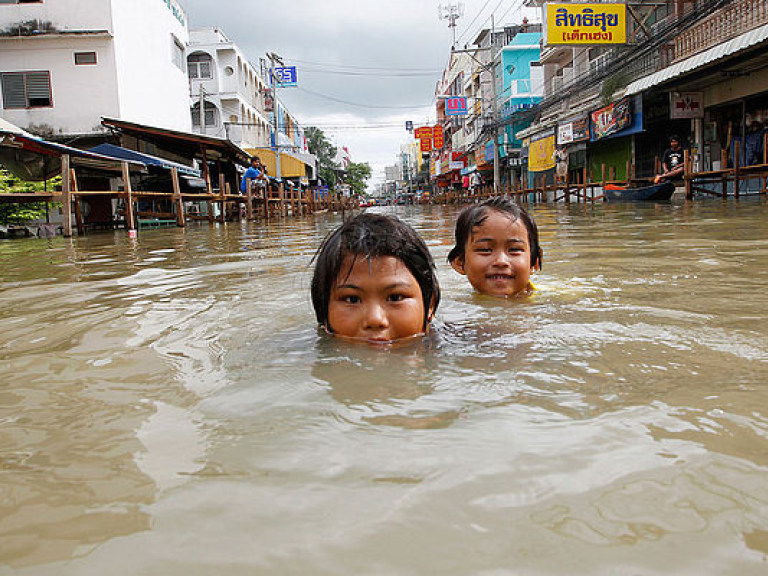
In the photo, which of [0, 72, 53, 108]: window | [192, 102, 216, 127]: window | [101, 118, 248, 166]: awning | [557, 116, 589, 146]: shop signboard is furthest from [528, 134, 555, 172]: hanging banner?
[0, 72, 53, 108]: window

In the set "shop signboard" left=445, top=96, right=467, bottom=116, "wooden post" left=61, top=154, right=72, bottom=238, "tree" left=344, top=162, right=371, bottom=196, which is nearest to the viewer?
"wooden post" left=61, top=154, right=72, bottom=238

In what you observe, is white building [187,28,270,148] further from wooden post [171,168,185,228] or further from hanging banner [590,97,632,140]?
wooden post [171,168,185,228]

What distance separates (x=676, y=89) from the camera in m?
17.1

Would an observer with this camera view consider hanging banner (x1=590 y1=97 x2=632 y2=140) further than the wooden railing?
Yes

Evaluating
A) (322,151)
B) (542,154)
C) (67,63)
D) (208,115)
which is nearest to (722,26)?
(542,154)

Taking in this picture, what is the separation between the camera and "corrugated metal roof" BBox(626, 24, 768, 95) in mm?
11788

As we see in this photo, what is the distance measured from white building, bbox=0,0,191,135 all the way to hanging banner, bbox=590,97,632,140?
15022mm

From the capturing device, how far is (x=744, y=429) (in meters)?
1.32

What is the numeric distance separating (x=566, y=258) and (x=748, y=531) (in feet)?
14.6

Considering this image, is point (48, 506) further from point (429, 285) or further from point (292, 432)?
point (429, 285)

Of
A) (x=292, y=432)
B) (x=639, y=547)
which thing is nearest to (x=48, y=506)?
(x=292, y=432)

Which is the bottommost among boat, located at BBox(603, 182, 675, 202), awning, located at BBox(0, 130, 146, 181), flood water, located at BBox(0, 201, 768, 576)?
flood water, located at BBox(0, 201, 768, 576)

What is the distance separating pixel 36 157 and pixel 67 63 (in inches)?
A: 311

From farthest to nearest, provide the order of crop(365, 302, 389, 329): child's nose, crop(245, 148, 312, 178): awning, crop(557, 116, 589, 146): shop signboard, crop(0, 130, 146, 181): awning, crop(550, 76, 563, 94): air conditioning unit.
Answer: crop(245, 148, 312, 178): awning
crop(550, 76, 563, 94): air conditioning unit
crop(557, 116, 589, 146): shop signboard
crop(0, 130, 146, 181): awning
crop(365, 302, 389, 329): child's nose
